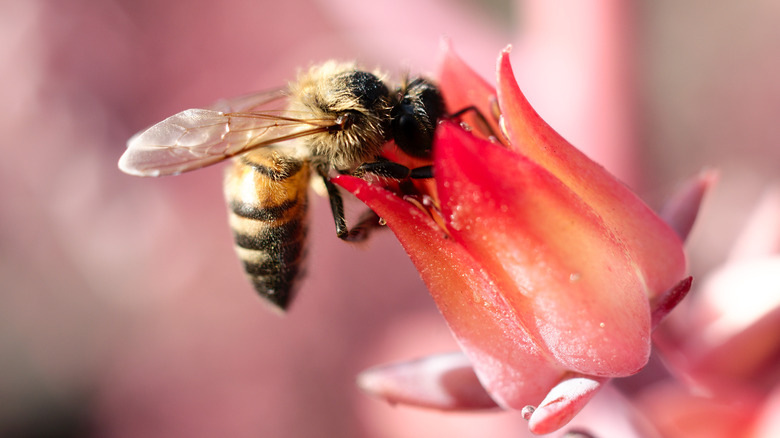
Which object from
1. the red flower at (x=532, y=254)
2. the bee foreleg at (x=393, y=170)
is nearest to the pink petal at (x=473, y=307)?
the red flower at (x=532, y=254)

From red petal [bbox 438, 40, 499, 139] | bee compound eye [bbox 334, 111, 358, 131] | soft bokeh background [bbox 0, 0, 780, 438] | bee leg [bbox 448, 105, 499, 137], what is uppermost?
red petal [bbox 438, 40, 499, 139]

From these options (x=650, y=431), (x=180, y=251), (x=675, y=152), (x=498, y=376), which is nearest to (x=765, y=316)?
(x=650, y=431)

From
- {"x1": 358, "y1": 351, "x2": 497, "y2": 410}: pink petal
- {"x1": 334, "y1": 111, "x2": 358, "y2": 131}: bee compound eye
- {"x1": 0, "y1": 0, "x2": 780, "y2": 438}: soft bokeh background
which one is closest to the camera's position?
{"x1": 358, "y1": 351, "x2": 497, "y2": 410}: pink petal

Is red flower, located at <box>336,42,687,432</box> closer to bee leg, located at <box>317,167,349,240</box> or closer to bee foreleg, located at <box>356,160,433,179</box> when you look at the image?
bee foreleg, located at <box>356,160,433,179</box>

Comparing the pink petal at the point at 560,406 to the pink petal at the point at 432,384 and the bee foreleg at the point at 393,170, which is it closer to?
the pink petal at the point at 432,384

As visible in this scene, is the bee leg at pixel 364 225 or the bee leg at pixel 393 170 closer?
the bee leg at pixel 393 170

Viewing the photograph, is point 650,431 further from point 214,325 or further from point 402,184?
point 214,325

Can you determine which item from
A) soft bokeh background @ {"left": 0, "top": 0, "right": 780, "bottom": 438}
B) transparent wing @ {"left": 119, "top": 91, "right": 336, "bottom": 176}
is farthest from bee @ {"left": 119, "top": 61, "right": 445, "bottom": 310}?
soft bokeh background @ {"left": 0, "top": 0, "right": 780, "bottom": 438}

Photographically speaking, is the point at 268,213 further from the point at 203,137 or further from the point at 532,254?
the point at 532,254
